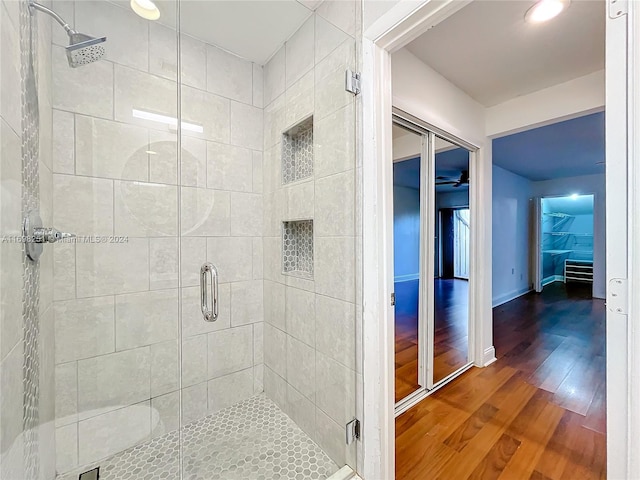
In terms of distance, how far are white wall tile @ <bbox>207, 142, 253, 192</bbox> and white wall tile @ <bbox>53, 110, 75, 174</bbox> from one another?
678 mm

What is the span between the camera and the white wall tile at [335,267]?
1.33 metres

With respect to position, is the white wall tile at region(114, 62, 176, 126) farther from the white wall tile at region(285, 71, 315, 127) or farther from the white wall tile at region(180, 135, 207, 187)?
the white wall tile at region(285, 71, 315, 127)

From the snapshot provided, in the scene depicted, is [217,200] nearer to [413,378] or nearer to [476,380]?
[413,378]

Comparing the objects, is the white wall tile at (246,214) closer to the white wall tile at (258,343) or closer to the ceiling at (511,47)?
the white wall tile at (258,343)

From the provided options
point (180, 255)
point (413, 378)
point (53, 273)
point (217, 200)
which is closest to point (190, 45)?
point (217, 200)

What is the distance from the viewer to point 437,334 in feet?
9.93

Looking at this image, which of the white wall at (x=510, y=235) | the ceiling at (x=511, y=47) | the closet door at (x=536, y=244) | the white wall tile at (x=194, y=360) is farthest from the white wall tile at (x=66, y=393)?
the closet door at (x=536, y=244)

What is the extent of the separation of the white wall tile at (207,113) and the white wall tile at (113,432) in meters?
1.68

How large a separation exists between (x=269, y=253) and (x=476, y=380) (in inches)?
79.0

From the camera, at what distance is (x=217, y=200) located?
1863mm

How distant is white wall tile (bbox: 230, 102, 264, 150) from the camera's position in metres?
1.92

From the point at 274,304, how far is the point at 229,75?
163 centimetres
